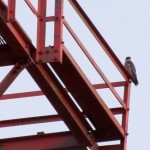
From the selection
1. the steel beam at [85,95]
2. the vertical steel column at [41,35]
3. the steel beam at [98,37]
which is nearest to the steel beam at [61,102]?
the steel beam at [85,95]

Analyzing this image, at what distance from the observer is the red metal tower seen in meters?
14.5

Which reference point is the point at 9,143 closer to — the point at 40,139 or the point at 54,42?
the point at 40,139

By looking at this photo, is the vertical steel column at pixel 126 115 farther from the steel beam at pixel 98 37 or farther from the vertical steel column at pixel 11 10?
the vertical steel column at pixel 11 10

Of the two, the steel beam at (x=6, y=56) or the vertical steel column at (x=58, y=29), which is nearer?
the vertical steel column at (x=58, y=29)

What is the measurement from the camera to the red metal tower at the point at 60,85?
1448cm

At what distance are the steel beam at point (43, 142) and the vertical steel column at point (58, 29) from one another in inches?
95.5

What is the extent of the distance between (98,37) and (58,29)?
1.73 m

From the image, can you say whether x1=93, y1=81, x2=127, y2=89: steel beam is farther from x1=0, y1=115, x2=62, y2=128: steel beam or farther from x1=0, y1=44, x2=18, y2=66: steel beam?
x1=0, y1=44, x2=18, y2=66: steel beam

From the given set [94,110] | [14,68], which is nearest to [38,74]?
[14,68]

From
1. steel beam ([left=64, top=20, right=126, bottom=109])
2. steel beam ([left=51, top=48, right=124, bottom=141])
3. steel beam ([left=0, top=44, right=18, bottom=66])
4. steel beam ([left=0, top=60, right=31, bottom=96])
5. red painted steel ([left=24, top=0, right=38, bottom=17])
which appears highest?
steel beam ([left=64, top=20, right=126, bottom=109])

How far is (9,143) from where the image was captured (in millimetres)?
16656

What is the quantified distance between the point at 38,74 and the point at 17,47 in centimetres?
62

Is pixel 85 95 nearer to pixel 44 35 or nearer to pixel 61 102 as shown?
pixel 61 102

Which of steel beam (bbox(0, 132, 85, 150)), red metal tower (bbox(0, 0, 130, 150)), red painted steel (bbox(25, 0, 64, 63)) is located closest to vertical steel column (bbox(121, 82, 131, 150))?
red metal tower (bbox(0, 0, 130, 150))
